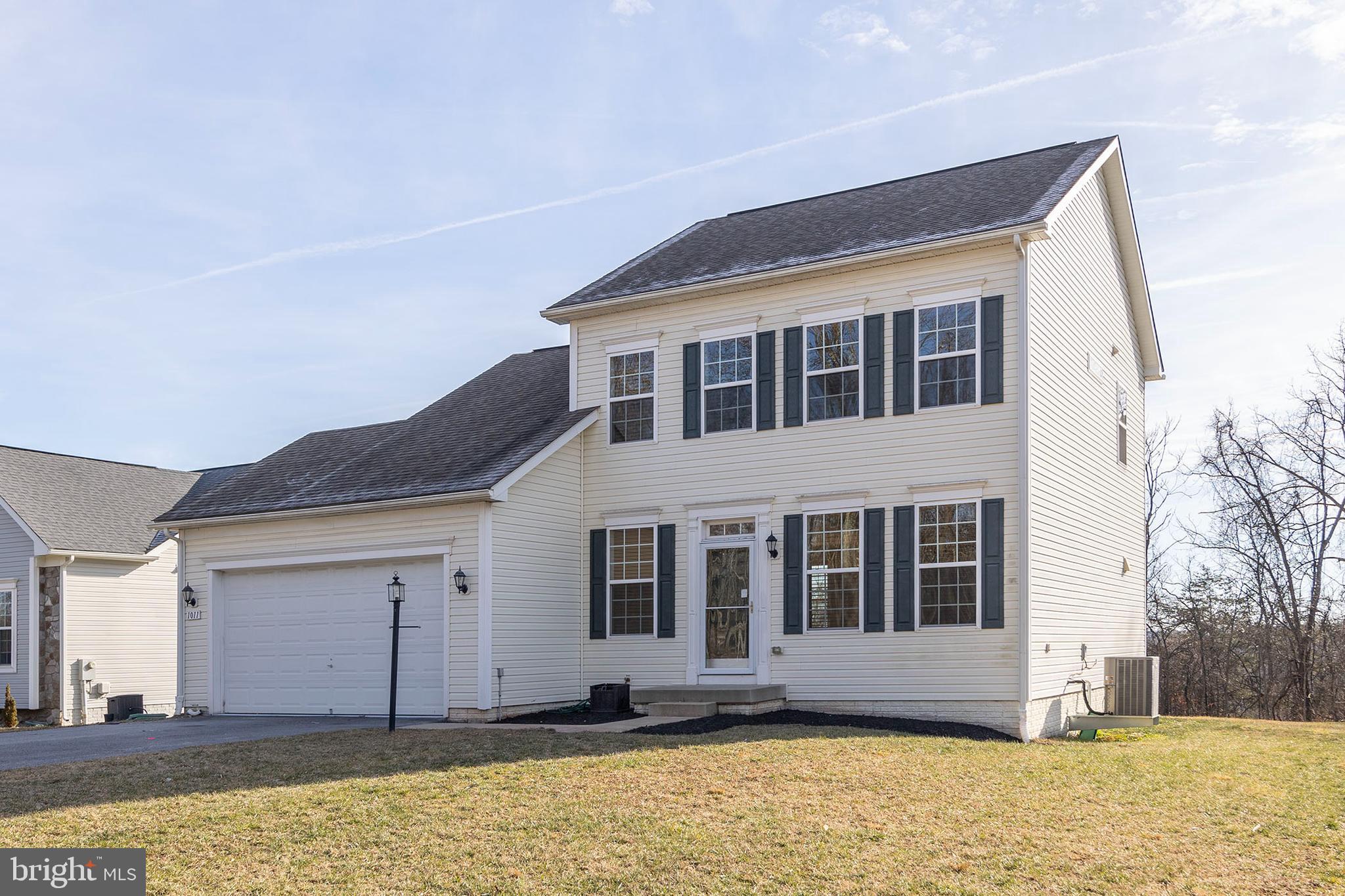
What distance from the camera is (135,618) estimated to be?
25.4 metres

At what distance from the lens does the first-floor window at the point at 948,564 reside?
14477mm

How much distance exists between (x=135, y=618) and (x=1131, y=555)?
20.2 m

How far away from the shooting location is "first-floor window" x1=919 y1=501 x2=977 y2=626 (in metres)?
14.5

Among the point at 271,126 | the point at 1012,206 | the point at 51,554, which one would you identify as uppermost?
the point at 271,126

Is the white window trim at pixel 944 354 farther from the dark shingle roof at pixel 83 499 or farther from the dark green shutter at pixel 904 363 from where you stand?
the dark shingle roof at pixel 83 499

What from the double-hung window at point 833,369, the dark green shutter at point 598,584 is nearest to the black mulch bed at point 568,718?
the dark green shutter at point 598,584

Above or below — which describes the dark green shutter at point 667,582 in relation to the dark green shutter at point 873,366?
below

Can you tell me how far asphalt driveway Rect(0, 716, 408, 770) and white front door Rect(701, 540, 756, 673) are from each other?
4.15m

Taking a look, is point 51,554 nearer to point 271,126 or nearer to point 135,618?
point 135,618

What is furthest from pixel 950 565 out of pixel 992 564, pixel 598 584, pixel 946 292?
pixel 598 584

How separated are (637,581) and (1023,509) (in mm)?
5578

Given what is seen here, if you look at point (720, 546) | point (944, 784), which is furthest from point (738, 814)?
point (720, 546)

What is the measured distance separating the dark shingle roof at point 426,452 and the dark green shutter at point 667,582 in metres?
2.15

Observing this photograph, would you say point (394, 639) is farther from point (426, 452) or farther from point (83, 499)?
point (83, 499)
